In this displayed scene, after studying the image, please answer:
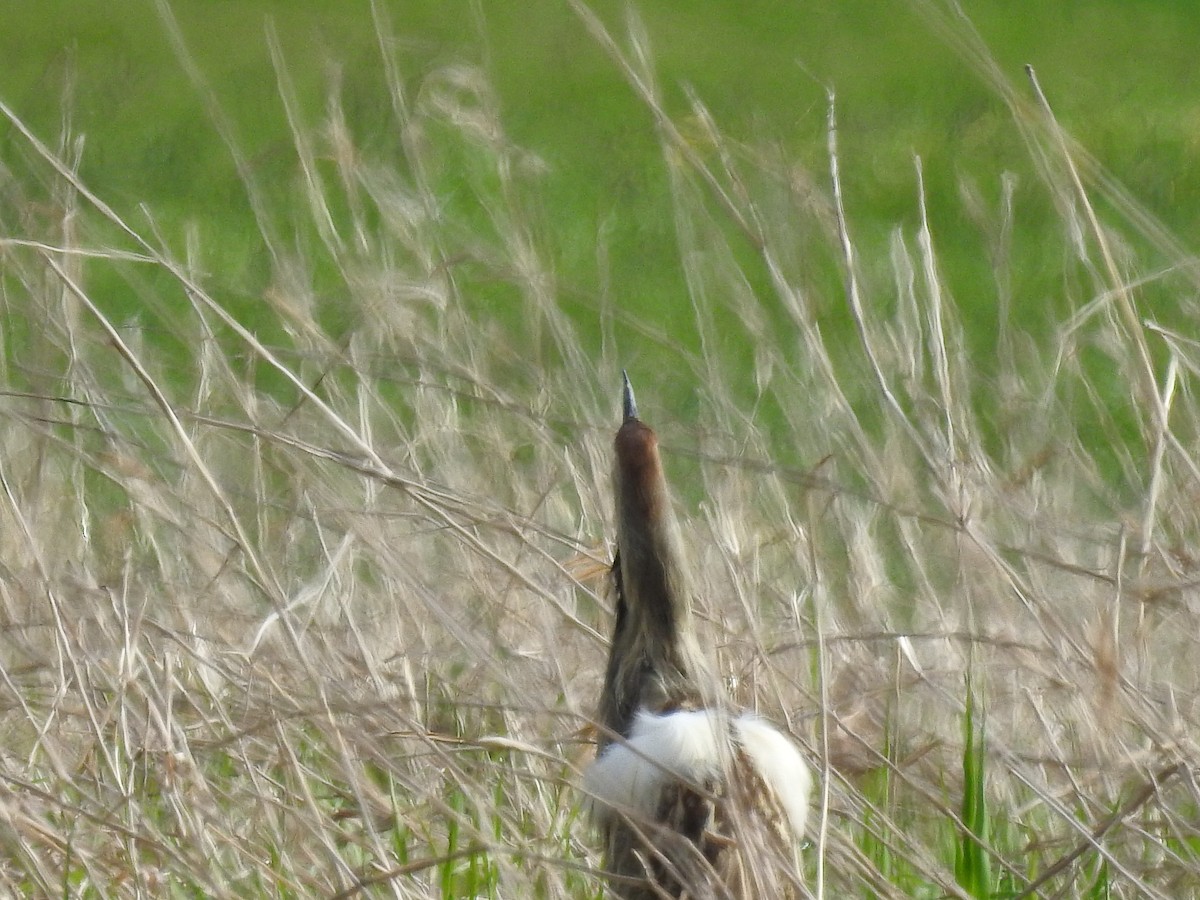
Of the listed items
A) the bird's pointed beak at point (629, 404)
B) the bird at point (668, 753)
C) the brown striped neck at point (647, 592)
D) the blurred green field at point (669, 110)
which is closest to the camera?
the bird at point (668, 753)

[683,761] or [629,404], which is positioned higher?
[629,404]

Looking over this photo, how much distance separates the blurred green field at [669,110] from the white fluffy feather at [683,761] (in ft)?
5.56

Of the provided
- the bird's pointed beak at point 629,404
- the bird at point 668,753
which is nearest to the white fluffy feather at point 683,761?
the bird at point 668,753

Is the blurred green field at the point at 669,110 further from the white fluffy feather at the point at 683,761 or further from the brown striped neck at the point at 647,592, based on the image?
the white fluffy feather at the point at 683,761

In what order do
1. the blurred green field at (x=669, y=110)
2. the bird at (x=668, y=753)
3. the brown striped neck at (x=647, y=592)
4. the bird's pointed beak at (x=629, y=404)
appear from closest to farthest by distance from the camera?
the bird at (x=668, y=753)
the brown striped neck at (x=647, y=592)
the bird's pointed beak at (x=629, y=404)
the blurred green field at (x=669, y=110)

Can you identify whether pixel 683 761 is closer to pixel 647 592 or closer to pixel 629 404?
pixel 647 592

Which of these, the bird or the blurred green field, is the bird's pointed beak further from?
the blurred green field

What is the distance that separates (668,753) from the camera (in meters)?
2.18

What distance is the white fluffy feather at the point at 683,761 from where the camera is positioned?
2.17 m

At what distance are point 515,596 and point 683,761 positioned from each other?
1274mm

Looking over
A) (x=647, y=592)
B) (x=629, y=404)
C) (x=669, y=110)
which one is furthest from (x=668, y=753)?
(x=669, y=110)

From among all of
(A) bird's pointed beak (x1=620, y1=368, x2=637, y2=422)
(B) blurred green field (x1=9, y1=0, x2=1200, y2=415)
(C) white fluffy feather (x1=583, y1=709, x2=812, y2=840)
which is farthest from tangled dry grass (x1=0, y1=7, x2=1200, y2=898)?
(B) blurred green field (x1=9, y1=0, x2=1200, y2=415)

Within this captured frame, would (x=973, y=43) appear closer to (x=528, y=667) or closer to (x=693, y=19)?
(x=528, y=667)

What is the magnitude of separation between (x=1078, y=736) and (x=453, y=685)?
3.17 ft
